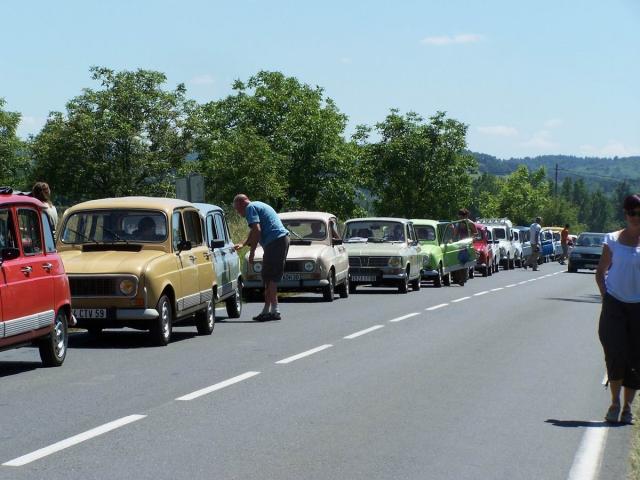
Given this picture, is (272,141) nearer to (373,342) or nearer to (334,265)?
(334,265)

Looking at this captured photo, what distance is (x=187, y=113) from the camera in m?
99.5

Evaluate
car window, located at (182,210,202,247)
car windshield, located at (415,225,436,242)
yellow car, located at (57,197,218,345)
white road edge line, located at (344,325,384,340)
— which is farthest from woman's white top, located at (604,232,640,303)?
car windshield, located at (415,225,436,242)

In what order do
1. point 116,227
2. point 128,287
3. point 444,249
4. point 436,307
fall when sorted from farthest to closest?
point 444,249, point 436,307, point 116,227, point 128,287

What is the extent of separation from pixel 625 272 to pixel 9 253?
5780 mm

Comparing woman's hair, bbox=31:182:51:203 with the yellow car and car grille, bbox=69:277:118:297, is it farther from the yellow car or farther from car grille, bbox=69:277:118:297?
car grille, bbox=69:277:118:297

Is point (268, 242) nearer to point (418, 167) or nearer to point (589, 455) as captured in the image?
point (589, 455)

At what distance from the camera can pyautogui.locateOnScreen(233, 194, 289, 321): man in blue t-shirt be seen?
62.5ft

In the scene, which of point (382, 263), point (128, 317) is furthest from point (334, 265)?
point (128, 317)

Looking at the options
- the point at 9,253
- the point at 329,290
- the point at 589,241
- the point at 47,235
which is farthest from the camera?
the point at 589,241

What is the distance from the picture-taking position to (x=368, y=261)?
28828 mm

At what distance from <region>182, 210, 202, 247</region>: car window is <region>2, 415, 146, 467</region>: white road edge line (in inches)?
294

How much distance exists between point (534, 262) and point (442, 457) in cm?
4600

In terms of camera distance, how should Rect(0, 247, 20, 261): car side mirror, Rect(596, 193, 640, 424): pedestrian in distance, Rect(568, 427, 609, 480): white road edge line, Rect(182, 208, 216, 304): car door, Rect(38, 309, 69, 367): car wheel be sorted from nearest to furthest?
1. Rect(568, 427, 609, 480): white road edge line
2. Rect(596, 193, 640, 424): pedestrian in distance
3. Rect(0, 247, 20, 261): car side mirror
4. Rect(38, 309, 69, 367): car wheel
5. Rect(182, 208, 216, 304): car door

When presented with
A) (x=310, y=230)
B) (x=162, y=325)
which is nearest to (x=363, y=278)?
(x=310, y=230)
